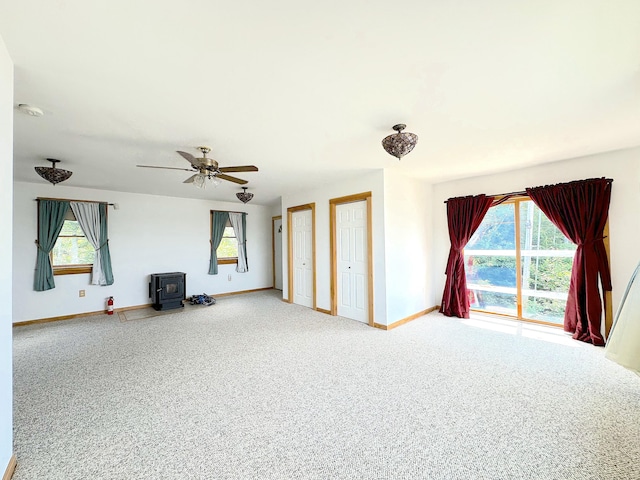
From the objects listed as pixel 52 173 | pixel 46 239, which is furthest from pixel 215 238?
pixel 52 173

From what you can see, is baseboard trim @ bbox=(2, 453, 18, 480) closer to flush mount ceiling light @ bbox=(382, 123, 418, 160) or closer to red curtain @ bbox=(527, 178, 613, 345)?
flush mount ceiling light @ bbox=(382, 123, 418, 160)

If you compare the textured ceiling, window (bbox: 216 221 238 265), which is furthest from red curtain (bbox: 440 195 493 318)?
window (bbox: 216 221 238 265)

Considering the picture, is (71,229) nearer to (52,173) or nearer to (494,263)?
(52,173)

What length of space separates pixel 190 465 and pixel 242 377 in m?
1.03

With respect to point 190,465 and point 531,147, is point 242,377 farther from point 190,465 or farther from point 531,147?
point 531,147

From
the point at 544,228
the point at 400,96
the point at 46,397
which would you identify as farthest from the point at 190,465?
the point at 544,228

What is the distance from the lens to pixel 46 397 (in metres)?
2.31

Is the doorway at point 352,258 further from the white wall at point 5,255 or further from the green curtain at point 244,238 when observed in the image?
the white wall at point 5,255

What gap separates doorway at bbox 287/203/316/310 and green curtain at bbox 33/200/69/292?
408cm

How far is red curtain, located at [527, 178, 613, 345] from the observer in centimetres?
333

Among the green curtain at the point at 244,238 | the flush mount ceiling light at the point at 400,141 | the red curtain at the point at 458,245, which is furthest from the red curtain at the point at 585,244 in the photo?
the green curtain at the point at 244,238

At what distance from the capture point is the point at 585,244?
345 centimetres

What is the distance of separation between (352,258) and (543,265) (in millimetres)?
2803

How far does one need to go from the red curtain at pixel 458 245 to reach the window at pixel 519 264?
0.69 feet
